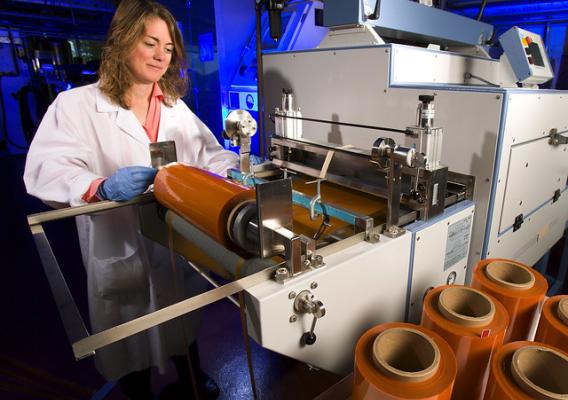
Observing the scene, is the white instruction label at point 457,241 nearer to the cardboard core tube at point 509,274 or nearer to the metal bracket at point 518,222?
the cardboard core tube at point 509,274

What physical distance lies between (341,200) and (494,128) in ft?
1.61

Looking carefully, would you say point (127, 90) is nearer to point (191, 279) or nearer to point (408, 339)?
point (191, 279)

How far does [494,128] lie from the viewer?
1042mm

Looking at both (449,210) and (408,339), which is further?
(449,210)

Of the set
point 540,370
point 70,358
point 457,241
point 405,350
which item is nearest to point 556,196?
point 457,241

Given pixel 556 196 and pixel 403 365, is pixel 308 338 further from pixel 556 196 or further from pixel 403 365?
pixel 556 196

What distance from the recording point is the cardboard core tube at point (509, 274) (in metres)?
0.83

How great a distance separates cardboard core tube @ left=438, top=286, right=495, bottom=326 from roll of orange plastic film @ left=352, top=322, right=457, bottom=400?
Result: 0.20 feet

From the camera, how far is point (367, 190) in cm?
105

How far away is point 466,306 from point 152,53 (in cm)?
120

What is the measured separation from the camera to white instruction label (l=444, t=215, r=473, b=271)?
1.02 meters

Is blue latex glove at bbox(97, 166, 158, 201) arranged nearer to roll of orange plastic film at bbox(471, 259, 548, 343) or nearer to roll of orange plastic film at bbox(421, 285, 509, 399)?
roll of orange plastic film at bbox(421, 285, 509, 399)

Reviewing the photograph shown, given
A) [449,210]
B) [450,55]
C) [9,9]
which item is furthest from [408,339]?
[9,9]

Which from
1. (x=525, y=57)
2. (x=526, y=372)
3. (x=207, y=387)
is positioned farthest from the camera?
(x=207, y=387)
